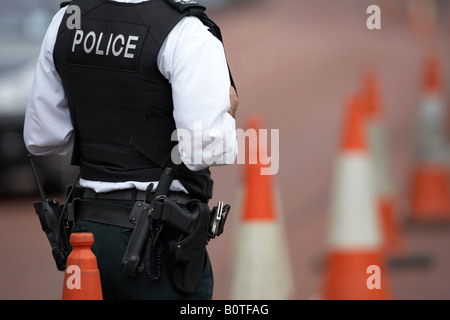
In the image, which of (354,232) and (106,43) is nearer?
(106,43)

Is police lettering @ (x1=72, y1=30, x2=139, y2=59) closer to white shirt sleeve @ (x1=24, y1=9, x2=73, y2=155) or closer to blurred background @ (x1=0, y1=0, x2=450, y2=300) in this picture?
white shirt sleeve @ (x1=24, y1=9, x2=73, y2=155)

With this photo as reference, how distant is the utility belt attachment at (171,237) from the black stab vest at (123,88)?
11 centimetres

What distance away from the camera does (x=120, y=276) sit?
12.6 ft

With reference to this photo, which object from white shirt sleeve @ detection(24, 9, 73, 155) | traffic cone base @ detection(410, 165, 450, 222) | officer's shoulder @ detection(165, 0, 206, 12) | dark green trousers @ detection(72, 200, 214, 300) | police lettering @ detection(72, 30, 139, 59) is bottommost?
traffic cone base @ detection(410, 165, 450, 222)

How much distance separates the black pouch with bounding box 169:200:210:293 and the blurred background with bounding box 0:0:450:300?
2115mm

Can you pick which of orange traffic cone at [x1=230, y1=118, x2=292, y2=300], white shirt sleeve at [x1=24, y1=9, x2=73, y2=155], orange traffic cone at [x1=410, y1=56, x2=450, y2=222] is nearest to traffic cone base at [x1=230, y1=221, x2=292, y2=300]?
orange traffic cone at [x1=230, y1=118, x2=292, y2=300]

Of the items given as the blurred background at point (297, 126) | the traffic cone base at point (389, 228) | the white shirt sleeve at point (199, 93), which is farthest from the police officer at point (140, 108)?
the traffic cone base at point (389, 228)

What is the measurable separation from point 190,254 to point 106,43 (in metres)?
0.80

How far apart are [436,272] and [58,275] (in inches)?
105

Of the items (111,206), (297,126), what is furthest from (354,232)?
(297,126)

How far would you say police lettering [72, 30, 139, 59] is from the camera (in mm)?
3828

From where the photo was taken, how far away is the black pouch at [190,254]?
12.5ft

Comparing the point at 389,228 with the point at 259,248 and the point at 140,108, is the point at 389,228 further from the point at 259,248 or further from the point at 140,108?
the point at 140,108
